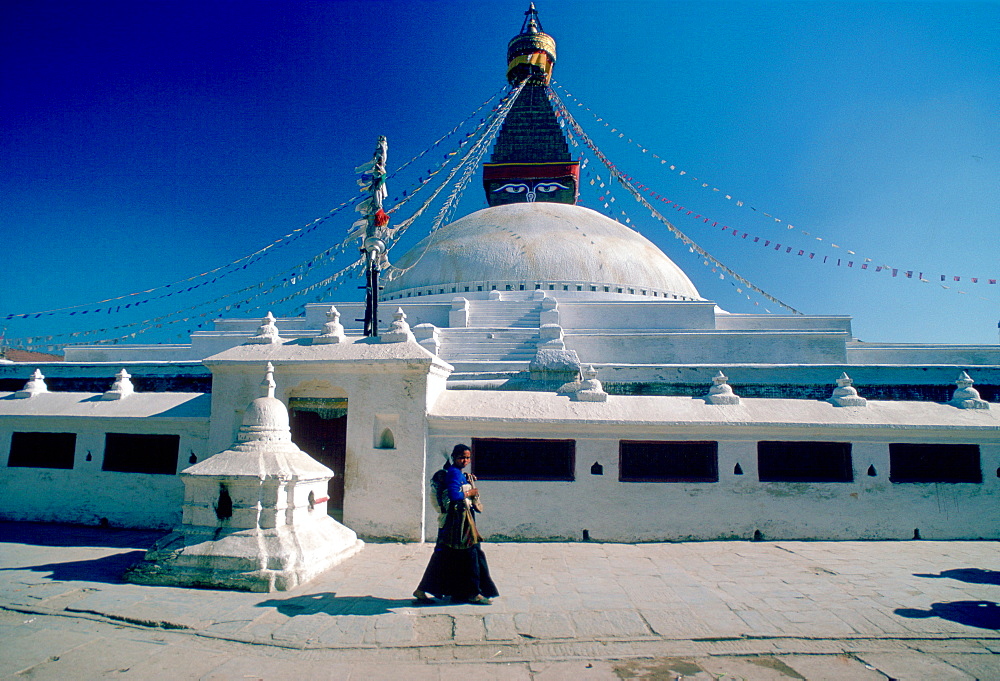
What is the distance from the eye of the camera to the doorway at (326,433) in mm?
7242

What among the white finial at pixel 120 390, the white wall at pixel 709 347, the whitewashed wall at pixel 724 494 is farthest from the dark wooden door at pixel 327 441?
the white wall at pixel 709 347

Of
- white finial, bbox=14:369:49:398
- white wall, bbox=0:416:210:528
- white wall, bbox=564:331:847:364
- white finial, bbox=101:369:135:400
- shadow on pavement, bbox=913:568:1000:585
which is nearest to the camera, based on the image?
shadow on pavement, bbox=913:568:1000:585

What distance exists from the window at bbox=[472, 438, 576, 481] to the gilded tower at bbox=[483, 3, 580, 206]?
20546 millimetres

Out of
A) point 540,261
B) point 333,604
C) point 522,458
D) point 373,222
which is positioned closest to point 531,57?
point 540,261

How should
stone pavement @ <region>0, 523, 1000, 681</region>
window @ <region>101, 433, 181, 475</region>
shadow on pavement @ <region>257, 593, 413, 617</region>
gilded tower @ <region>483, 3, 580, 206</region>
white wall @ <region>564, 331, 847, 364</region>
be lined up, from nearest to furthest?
1. stone pavement @ <region>0, 523, 1000, 681</region>
2. shadow on pavement @ <region>257, 593, 413, 617</region>
3. window @ <region>101, 433, 181, 475</region>
4. white wall @ <region>564, 331, 847, 364</region>
5. gilded tower @ <region>483, 3, 580, 206</region>

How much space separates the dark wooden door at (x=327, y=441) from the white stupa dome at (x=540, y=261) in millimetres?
10839

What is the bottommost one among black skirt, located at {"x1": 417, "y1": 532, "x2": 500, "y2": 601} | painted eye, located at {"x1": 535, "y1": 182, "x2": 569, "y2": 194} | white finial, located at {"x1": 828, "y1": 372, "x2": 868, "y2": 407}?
black skirt, located at {"x1": 417, "y1": 532, "x2": 500, "y2": 601}

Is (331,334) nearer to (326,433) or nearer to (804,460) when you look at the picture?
(326,433)

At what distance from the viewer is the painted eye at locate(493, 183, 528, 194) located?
86.6 ft

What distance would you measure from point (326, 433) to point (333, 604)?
3066 mm

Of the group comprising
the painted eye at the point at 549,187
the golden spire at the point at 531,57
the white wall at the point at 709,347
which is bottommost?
the white wall at the point at 709,347

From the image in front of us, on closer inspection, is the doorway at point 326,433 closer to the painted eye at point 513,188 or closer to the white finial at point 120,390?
the white finial at point 120,390

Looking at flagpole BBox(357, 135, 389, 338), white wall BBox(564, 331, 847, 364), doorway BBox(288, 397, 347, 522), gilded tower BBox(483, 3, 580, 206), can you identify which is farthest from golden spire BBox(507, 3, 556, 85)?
doorway BBox(288, 397, 347, 522)

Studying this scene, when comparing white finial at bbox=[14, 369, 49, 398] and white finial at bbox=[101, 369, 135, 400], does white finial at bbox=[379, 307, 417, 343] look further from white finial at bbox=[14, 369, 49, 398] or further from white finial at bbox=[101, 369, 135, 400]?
white finial at bbox=[14, 369, 49, 398]
